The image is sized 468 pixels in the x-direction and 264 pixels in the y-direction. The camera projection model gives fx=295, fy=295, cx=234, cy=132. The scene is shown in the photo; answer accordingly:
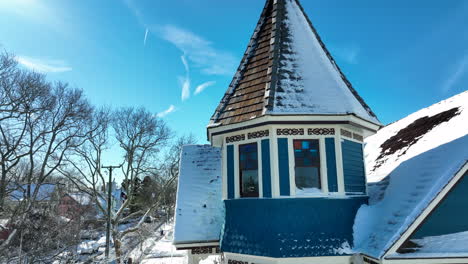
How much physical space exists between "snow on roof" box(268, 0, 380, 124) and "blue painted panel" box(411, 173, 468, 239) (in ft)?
7.67

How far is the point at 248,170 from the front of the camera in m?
7.27

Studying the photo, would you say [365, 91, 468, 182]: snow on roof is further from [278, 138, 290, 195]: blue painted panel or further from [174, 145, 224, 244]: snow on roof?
[174, 145, 224, 244]: snow on roof

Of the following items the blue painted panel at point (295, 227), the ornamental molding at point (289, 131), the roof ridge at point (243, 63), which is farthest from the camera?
the roof ridge at point (243, 63)

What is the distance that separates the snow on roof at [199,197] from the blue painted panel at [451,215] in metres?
5.12

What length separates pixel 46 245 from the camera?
14.8 meters

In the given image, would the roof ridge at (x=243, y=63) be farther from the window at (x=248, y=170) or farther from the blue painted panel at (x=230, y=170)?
the window at (x=248, y=170)

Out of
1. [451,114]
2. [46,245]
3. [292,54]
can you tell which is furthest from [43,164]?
[451,114]

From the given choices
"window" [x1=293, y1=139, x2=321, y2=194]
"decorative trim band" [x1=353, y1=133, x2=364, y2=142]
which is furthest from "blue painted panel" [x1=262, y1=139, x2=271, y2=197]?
"decorative trim band" [x1=353, y1=133, x2=364, y2=142]

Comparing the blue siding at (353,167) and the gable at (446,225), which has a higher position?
the blue siding at (353,167)

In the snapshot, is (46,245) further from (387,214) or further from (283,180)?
(387,214)

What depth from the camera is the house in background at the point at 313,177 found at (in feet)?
19.1

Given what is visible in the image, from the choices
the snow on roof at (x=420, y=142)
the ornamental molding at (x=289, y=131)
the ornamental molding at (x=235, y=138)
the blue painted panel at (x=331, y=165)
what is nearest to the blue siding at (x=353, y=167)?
the blue painted panel at (x=331, y=165)

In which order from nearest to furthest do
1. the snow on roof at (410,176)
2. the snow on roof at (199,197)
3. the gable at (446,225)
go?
1. the gable at (446,225)
2. the snow on roof at (410,176)
3. the snow on roof at (199,197)

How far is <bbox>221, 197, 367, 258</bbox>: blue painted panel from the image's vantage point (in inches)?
245
